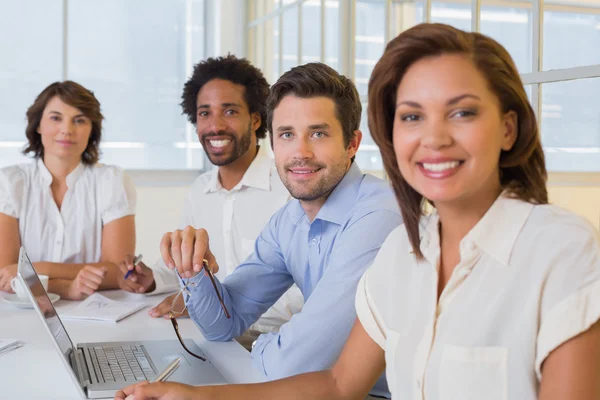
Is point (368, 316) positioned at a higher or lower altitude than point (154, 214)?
higher

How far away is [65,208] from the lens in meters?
2.78

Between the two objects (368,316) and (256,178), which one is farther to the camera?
(256,178)

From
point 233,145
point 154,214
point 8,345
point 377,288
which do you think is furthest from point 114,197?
point 154,214

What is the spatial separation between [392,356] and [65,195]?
2041 mm

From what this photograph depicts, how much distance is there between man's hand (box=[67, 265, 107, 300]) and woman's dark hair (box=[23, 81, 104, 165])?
863mm

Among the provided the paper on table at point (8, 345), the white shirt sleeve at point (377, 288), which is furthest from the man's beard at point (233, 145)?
the white shirt sleeve at point (377, 288)

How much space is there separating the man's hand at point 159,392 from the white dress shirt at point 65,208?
1708mm

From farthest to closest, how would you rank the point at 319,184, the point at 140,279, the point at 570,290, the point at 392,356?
the point at 140,279
the point at 319,184
the point at 392,356
the point at 570,290

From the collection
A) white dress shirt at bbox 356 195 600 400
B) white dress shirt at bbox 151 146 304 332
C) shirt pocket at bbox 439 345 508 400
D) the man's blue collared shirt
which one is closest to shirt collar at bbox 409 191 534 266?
white dress shirt at bbox 356 195 600 400

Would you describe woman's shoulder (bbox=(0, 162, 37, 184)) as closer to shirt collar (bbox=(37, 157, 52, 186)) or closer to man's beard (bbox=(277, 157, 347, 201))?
shirt collar (bbox=(37, 157, 52, 186))

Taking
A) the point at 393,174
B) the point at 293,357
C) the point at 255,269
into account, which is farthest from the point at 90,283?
the point at 393,174

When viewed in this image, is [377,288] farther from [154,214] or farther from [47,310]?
[154,214]

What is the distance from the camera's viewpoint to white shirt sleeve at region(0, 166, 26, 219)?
2666 mm

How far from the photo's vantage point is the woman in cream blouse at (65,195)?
107 inches
